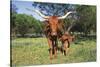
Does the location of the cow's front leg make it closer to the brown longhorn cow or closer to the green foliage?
the brown longhorn cow

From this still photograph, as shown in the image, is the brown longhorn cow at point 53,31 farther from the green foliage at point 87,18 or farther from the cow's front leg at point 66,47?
the green foliage at point 87,18

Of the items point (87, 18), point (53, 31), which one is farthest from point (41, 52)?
point (87, 18)

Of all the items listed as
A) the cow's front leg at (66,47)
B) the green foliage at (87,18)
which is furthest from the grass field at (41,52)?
the green foliage at (87,18)

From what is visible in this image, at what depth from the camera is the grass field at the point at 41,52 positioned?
2.73 m

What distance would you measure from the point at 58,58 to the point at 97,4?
103 centimetres

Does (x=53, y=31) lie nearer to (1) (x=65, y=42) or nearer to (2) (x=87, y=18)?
(1) (x=65, y=42)

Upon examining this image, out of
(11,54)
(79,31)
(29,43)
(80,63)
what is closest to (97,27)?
(79,31)

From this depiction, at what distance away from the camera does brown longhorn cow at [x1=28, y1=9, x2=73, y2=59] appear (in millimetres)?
2888

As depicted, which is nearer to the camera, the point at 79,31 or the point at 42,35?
the point at 42,35

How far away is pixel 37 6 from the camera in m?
2.83

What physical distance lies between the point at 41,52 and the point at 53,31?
1.12ft

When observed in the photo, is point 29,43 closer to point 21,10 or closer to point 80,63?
point 21,10

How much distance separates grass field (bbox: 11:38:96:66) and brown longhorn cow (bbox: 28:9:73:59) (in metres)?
0.07

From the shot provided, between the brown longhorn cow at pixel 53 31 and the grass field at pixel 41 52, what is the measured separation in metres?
0.07
